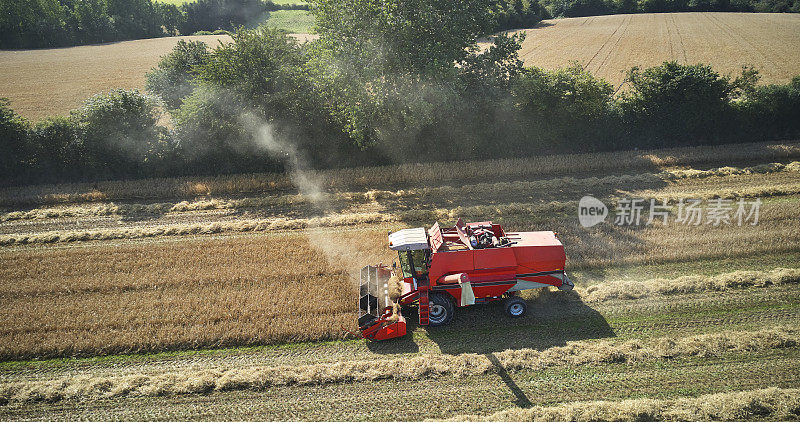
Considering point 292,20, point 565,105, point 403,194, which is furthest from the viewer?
point 292,20

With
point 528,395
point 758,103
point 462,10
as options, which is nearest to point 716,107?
point 758,103

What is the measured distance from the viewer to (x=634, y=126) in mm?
21266

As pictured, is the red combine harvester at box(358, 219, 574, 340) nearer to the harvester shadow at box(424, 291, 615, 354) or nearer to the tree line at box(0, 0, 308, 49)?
the harvester shadow at box(424, 291, 615, 354)

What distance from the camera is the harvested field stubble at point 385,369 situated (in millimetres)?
8852

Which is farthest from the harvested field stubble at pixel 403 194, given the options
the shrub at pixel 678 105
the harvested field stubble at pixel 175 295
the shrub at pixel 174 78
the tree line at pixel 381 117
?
the shrub at pixel 174 78

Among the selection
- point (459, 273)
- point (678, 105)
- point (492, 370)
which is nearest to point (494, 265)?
point (459, 273)

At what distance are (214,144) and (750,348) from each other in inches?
800

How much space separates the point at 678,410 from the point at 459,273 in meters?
4.80

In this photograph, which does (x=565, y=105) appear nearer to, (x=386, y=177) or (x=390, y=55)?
(x=390, y=55)

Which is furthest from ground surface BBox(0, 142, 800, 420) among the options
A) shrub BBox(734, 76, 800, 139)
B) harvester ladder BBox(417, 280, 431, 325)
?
shrub BBox(734, 76, 800, 139)

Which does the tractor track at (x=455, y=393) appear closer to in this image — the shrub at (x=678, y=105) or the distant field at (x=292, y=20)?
the shrub at (x=678, y=105)

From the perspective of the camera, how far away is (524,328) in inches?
400

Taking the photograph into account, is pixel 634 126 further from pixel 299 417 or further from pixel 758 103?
pixel 299 417

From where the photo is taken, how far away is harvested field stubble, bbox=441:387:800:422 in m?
7.59
